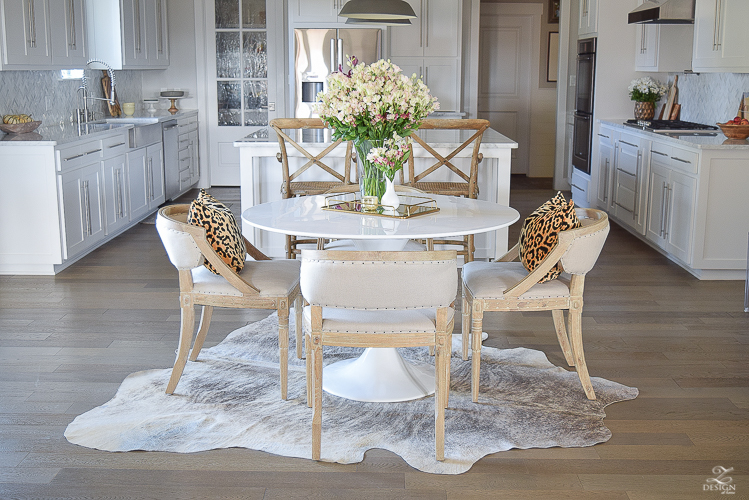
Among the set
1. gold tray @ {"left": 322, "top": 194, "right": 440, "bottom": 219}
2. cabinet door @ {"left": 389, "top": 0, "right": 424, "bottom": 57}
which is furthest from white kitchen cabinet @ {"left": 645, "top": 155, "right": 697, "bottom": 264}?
cabinet door @ {"left": 389, "top": 0, "right": 424, "bottom": 57}

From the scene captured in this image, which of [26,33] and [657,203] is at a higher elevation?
[26,33]

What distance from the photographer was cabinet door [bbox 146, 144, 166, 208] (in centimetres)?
676

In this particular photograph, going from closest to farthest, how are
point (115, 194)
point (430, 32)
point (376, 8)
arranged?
point (376, 8)
point (115, 194)
point (430, 32)

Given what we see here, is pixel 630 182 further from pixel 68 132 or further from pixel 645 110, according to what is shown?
pixel 68 132

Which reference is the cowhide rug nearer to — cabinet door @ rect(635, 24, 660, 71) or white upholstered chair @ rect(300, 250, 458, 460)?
white upholstered chair @ rect(300, 250, 458, 460)

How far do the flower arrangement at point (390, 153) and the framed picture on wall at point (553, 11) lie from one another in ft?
23.3

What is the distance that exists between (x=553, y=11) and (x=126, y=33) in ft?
16.8

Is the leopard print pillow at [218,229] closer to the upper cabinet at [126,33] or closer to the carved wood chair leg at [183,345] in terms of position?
the carved wood chair leg at [183,345]

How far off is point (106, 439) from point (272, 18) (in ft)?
20.9

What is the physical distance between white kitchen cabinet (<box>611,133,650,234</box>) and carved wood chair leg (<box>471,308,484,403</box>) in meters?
3.27

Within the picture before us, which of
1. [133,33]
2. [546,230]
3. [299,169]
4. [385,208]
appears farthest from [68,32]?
[546,230]

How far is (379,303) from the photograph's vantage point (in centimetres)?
242

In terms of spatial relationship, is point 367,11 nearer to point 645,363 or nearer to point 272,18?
point 645,363

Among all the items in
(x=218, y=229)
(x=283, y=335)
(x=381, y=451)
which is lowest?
(x=381, y=451)
